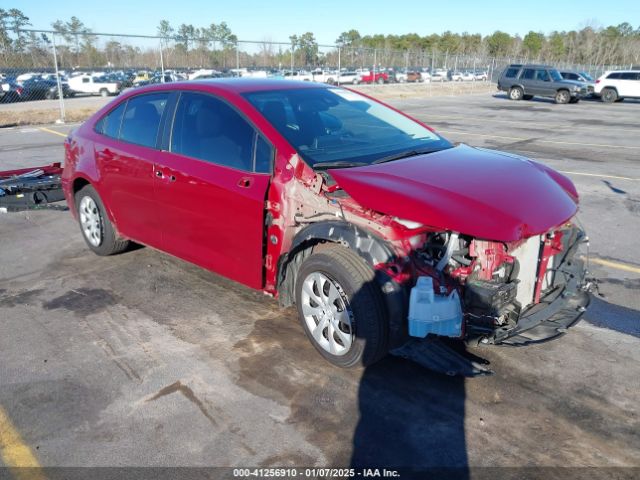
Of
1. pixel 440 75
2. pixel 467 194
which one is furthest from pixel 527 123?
pixel 440 75

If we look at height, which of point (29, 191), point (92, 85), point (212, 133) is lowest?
point (29, 191)

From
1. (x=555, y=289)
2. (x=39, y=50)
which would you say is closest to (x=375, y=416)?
(x=555, y=289)

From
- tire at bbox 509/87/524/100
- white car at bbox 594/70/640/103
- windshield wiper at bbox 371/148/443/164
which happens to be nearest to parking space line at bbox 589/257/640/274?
windshield wiper at bbox 371/148/443/164

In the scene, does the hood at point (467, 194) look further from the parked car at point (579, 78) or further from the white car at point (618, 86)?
the white car at point (618, 86)

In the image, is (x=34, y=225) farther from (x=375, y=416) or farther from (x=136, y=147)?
(x=375, y=416)

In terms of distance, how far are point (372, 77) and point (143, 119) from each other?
1691 inches

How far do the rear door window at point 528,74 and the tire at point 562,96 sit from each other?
172 cm

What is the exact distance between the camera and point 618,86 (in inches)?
1120

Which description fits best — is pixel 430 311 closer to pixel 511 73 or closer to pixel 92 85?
pixel 511 73

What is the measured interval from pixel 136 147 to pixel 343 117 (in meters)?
1.84

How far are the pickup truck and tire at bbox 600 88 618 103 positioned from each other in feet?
91.3

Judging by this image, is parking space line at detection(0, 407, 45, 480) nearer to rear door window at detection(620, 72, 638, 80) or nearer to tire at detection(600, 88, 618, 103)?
tire at detection(600, 88, 618, 103)

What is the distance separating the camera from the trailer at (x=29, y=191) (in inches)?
285

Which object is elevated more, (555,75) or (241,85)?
(555,75)
